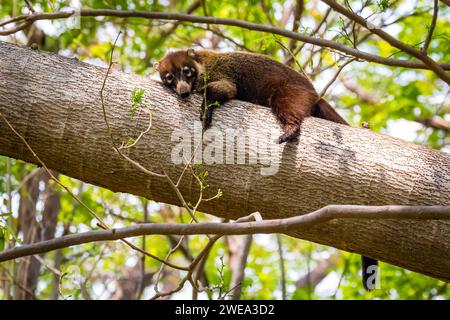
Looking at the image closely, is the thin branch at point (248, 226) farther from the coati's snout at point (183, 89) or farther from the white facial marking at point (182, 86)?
the white facial marking at point (182, 86)

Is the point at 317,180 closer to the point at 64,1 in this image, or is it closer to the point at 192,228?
the point at 192,228

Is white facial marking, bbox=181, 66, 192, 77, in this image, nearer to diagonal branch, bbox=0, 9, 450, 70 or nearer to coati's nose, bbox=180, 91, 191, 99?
diagonal branch, bbox=0, 9, 450, 70

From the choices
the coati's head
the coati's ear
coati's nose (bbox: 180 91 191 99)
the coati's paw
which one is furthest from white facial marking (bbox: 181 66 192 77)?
the coati's paw

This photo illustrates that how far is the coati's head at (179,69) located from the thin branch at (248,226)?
281 centimetres

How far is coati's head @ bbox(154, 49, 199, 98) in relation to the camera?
6.03 meters

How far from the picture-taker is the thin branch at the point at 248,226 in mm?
2914

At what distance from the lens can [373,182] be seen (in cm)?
448

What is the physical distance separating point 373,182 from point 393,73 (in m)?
6.20

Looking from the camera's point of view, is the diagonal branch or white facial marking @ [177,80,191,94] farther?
white facial marking @ [177,80,191,94]

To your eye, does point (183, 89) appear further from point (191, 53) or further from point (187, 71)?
point (191, 53)

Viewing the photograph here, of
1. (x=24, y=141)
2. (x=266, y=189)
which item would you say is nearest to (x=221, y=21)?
(x=266, y=189)

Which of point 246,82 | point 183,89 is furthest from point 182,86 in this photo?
point 246,82

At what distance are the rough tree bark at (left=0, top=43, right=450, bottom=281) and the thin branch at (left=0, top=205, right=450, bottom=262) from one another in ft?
4.86

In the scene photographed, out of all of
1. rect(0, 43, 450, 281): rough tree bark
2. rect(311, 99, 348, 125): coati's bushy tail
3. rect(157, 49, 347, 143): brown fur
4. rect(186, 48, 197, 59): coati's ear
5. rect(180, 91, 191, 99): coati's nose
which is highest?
rect(186, 48, 197, 59): coati's ear
